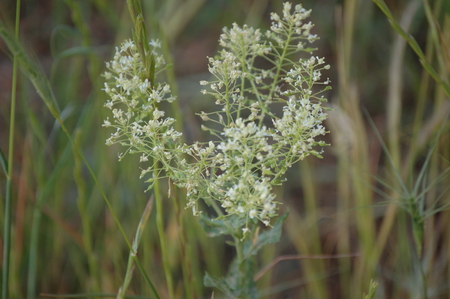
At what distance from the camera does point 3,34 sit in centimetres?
56

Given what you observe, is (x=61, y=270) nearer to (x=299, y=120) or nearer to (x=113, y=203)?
(x=113, y=203)

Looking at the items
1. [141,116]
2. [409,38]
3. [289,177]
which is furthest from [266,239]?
[289,177]

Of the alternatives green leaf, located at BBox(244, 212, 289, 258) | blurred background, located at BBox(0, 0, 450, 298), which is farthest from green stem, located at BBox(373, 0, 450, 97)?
green leaf, located at BBox(244, 212, 289, 258)

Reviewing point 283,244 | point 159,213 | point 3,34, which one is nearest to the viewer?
point 3,34

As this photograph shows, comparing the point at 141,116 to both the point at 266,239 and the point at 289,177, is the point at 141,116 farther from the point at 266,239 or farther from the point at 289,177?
the point at 289,177

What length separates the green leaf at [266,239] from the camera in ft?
2.28

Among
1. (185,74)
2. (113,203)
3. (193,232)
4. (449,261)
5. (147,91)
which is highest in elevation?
(185,74)

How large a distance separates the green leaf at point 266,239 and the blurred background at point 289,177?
9 cm

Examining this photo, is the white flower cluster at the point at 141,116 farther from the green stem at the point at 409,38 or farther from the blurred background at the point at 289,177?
the green stem at the point at 409,38

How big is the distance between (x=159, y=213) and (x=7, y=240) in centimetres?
28

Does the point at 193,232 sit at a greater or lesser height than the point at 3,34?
lesser

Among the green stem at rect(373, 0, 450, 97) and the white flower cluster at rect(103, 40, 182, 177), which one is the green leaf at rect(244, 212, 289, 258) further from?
the green stem at rect(373, 0, 450, 97)

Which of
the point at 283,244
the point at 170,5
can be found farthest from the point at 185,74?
the point at 283,244

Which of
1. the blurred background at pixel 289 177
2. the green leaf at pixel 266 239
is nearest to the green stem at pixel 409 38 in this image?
the blurred background at pixel 289 177
